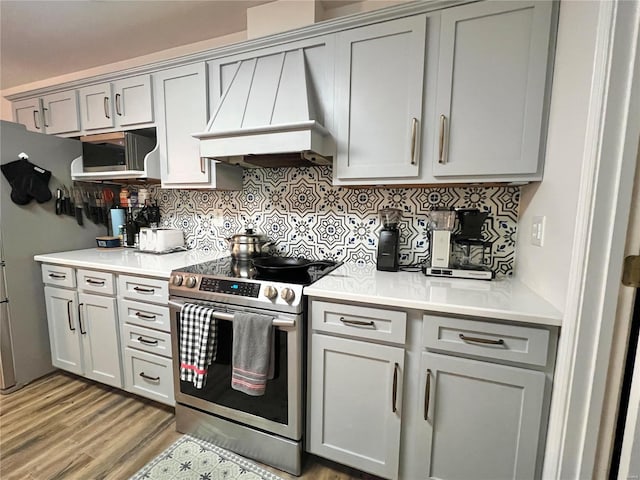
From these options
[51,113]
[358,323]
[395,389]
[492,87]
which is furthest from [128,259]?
[492,87]

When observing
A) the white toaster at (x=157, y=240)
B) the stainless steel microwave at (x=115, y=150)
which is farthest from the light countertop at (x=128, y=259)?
the stainless steel microwave at (x=115, y=150)

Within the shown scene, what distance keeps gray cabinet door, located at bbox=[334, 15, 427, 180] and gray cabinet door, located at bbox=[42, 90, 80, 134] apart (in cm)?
206

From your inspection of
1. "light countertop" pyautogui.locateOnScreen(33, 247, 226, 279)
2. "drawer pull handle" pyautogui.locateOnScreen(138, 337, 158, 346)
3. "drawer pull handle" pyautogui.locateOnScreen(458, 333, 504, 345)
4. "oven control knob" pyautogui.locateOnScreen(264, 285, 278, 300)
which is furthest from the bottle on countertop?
"drawer pull handle" pyautogui.locateOnScreen(458, 333, 504, 345)

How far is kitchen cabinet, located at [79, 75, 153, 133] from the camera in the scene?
198 cm

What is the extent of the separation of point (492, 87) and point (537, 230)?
662 millimetres

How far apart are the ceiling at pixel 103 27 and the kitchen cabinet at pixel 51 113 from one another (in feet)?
1.35

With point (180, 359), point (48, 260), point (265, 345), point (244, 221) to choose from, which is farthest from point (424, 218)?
point (48, 260)

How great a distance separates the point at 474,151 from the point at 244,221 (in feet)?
5.12

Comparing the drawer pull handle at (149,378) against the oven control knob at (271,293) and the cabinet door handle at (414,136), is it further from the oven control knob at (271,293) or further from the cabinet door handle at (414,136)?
the cabinet door handle at (414,136)

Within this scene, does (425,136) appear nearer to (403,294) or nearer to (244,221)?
(403,294)

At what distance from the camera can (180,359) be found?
5.25ft

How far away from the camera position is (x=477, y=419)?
1126mm

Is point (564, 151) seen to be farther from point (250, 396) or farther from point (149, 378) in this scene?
point (149, 378)

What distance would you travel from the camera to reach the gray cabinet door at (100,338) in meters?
1.85
